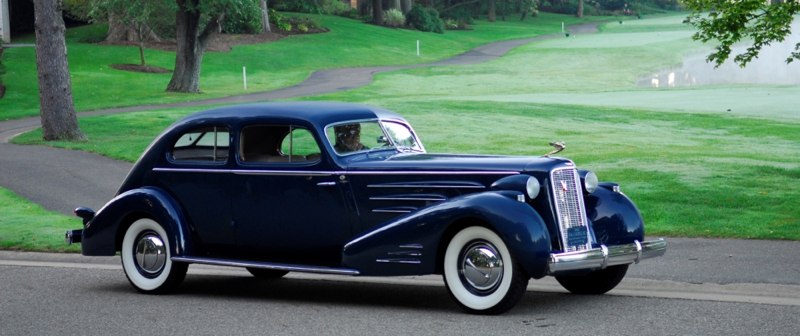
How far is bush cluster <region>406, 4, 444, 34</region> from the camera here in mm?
88500

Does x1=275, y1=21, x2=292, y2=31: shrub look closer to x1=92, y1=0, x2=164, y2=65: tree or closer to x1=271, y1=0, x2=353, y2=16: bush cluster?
x1=271, y1=0, x2=353, y2=16: bush cluster

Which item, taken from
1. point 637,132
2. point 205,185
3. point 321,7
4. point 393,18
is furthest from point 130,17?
point 205,185

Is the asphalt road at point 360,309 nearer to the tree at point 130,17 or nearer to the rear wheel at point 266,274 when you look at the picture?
the rear wheel at point 266,274

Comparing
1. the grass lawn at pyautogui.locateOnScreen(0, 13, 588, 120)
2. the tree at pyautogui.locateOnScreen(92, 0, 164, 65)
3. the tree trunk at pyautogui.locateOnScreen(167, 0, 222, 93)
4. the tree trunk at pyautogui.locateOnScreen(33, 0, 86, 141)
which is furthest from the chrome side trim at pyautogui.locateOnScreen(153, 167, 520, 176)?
the tree trunk at pyautogui.locateOnScreen(167, 0, 222, 93)

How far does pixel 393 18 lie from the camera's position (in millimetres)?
86688

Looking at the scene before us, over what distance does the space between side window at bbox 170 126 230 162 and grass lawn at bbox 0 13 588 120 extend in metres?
29.7

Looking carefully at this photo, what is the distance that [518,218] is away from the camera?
8.46 meters

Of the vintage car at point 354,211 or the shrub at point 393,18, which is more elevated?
the vintage car at point 354,211

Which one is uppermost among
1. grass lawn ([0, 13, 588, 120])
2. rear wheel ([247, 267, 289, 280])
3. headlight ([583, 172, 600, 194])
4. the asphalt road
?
headlight ([583, 172, 600, 194])

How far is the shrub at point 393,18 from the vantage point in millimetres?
86438

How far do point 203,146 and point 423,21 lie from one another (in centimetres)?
7879

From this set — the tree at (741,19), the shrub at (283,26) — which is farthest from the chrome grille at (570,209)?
the shrub at (283,26)

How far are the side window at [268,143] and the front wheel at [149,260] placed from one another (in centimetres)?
107

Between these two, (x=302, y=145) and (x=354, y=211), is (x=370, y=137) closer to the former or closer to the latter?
(x=302, y=145)
